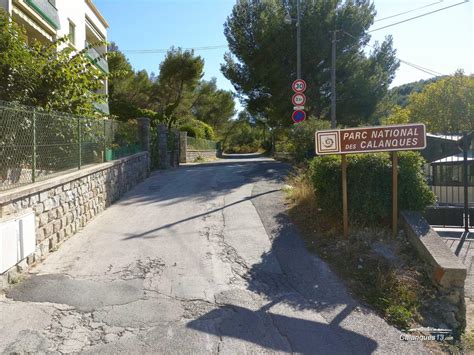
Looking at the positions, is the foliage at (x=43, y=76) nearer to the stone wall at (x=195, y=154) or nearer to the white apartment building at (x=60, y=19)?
the white apartment building at (x=60, y=19)

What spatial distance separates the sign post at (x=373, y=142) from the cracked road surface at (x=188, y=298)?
4.86ft

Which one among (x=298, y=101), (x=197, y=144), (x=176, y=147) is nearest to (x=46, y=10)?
(x=176, y=147)

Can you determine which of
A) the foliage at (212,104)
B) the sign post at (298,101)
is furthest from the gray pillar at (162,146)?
the foliage at (212,104)

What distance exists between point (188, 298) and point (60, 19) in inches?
665

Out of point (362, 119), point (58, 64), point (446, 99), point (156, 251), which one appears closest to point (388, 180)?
point (156, 251)

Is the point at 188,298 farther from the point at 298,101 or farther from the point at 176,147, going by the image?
the point at 176,147

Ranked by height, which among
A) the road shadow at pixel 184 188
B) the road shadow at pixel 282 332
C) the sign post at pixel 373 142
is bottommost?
the road shadow at pixel 282 332

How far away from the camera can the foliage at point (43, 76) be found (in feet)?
26.3

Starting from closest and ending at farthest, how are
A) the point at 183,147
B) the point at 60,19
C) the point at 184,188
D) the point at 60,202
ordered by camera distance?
the point at 60,202 → the point at 184,188 → the point at 60,19 → the point at 183,147

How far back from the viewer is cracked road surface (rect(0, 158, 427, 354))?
3742 millimetres

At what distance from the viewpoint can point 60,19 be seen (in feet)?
57.5

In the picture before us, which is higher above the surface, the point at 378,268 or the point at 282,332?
the point at 378,268

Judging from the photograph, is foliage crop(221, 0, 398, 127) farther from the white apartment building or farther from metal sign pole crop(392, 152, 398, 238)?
metal sign pole crop(392, 152, 398, 238)

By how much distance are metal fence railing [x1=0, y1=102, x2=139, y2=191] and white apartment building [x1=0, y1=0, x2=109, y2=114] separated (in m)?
3.32
